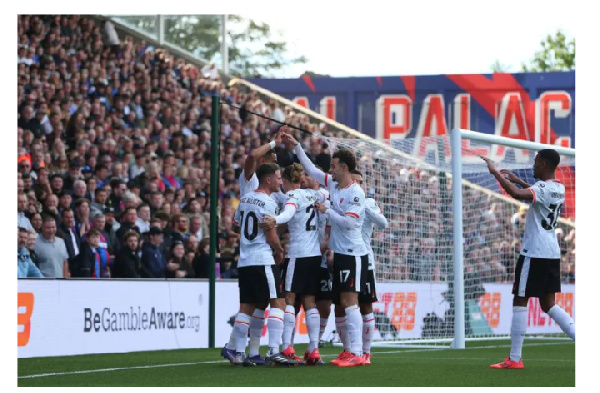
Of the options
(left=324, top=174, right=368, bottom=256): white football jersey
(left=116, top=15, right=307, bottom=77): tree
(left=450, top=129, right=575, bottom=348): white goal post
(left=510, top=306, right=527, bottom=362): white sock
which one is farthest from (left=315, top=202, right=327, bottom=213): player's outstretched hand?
(left=116, top=15, right=307, bottom=77): tree

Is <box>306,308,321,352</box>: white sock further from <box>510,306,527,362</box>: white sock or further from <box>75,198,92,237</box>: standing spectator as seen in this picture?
<box>75,198,92,237</box>: standing spectator

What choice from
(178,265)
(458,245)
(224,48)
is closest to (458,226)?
(458,245)

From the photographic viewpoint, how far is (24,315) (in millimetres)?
11906

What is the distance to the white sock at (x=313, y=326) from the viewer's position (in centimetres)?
1028

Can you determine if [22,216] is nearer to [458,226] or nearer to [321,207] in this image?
[321,207]

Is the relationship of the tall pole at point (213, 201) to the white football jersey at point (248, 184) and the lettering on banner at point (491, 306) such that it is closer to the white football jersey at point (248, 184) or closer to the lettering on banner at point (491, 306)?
the white football jersey at point (248, 184)

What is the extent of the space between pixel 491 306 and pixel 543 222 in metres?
9.49

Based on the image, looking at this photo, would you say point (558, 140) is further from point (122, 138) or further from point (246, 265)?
point (246, 265)

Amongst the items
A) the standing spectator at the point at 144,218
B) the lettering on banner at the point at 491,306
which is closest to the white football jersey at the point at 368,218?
the standing spectator at the point at 144,218

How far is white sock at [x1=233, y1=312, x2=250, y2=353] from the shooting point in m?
10.0

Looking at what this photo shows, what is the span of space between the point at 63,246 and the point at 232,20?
23.0m

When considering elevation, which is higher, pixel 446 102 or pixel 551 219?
pixel 446 102

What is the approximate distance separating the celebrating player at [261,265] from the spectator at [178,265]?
4.81 meters

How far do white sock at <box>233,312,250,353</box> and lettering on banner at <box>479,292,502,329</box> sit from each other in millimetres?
9331
